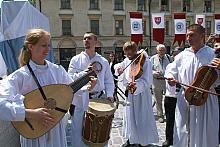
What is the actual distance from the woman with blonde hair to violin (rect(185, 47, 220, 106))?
1.71 m

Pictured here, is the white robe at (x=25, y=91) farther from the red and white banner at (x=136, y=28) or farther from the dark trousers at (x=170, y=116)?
the red and white banner at (x=136, y=28)

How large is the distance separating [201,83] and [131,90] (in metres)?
1.63

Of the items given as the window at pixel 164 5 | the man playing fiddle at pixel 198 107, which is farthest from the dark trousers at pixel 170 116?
the window at pixel 164 5

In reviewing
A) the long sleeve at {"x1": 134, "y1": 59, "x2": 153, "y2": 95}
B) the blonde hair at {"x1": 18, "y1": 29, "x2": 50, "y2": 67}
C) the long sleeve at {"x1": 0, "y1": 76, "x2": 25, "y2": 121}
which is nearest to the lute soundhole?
the long sleeve at {"x1": 0, "y1": 76, "x2": 25, "y2": 121}

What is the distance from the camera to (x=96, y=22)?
47.2 m

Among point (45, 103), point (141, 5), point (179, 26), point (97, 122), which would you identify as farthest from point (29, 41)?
point (141, 5)

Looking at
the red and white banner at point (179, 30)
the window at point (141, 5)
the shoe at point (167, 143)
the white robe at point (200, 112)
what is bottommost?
the shoe at point (167, 143)

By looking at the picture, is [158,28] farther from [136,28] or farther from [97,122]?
[97,122]

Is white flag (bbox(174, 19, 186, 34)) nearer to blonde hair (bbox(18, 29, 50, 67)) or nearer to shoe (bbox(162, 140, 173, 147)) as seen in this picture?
shoe (bbox(162, 140, 173, 147))

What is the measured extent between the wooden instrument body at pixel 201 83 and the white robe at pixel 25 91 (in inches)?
63.5

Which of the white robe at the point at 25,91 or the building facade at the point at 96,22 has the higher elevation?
the building facade at the point at 96,22

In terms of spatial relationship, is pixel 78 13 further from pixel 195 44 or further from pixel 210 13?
pixel 195 44

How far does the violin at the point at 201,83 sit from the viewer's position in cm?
413

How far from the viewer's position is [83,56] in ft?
17.6
